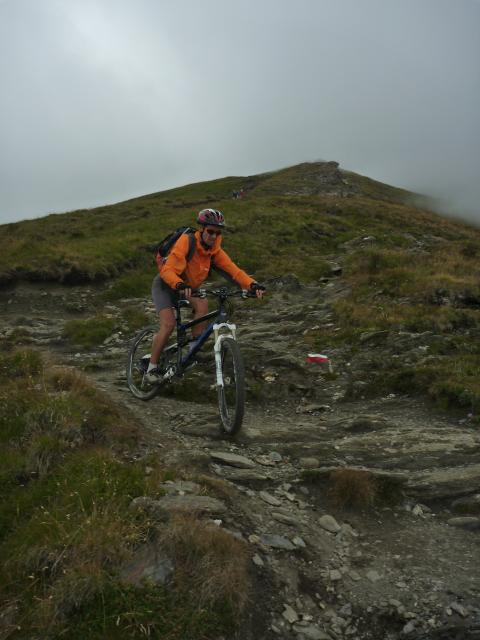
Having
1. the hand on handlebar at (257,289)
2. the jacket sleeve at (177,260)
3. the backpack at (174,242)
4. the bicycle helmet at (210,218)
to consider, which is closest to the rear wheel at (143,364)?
the jacket sleeve at (177,260)

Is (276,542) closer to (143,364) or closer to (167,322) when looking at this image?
(167,322)

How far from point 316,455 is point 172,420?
2882 mm

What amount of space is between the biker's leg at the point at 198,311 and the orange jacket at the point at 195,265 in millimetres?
331

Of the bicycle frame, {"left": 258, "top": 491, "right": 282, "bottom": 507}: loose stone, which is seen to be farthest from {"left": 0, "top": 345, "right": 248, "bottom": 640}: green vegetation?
the bicycle frame

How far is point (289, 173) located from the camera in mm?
76188

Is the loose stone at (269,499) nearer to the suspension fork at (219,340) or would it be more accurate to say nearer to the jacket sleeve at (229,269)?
the suspension fork at (219,340)

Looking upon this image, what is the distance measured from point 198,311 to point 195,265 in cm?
95

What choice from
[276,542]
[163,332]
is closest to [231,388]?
[163,332]

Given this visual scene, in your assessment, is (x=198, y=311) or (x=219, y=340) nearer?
(x=219, y=340)

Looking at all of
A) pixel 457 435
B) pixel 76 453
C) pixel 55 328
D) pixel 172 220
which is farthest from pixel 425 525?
pixel 172 220

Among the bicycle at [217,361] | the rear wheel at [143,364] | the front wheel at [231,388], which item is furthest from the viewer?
the rear wheel at [143,364]

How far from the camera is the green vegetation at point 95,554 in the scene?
3.88 metres

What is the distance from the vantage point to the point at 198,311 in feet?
31.0

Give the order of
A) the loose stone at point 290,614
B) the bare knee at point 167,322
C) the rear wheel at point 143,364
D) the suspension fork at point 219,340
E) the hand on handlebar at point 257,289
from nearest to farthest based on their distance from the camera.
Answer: the loose stone at point 290,614
the suspension fork at point 219,340
the hand on handlebar at point 257,289
the bare knee at point 167,322
the rear wheel at point 143,364
